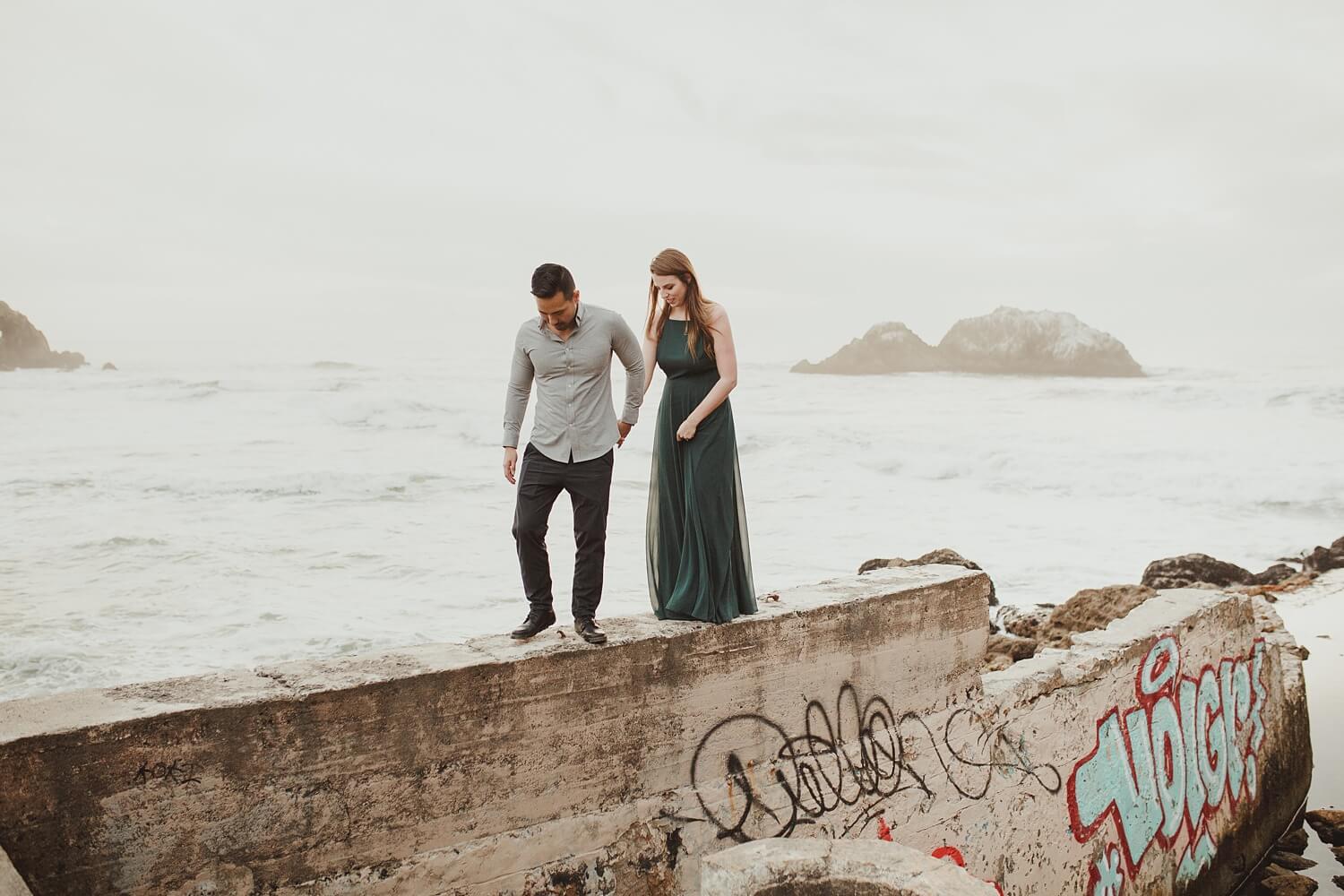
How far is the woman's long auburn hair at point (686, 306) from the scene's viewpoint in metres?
4.32

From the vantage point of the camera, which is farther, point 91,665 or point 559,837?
point 91,665

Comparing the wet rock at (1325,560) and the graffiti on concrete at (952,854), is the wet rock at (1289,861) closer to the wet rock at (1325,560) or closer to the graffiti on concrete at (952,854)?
the graffiti on concrete at (952,854)

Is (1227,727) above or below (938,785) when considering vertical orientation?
below

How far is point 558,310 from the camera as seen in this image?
3.92 m

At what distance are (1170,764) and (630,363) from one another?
5.05 meters

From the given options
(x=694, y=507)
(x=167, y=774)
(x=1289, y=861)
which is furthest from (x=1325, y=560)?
(x=167, y=774)

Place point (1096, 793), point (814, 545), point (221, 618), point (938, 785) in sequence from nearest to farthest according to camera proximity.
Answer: point (938, 785)
point (1096, 793)
point (221, 618)
point (814, 545)

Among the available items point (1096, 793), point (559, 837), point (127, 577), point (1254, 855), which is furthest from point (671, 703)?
point (127, 577)

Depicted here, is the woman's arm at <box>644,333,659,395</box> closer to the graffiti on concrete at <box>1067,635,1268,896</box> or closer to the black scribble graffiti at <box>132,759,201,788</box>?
the black scribble graffiti at <box>132,759,201,788</box>

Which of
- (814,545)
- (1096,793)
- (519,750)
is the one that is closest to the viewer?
(519,750)

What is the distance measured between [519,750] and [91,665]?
857 centimetres

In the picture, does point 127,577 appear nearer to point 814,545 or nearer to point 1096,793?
point 814,545

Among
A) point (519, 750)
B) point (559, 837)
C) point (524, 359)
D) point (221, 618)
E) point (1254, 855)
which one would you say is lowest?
point (1254, 855)

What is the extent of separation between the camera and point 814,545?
19531 millimetres
